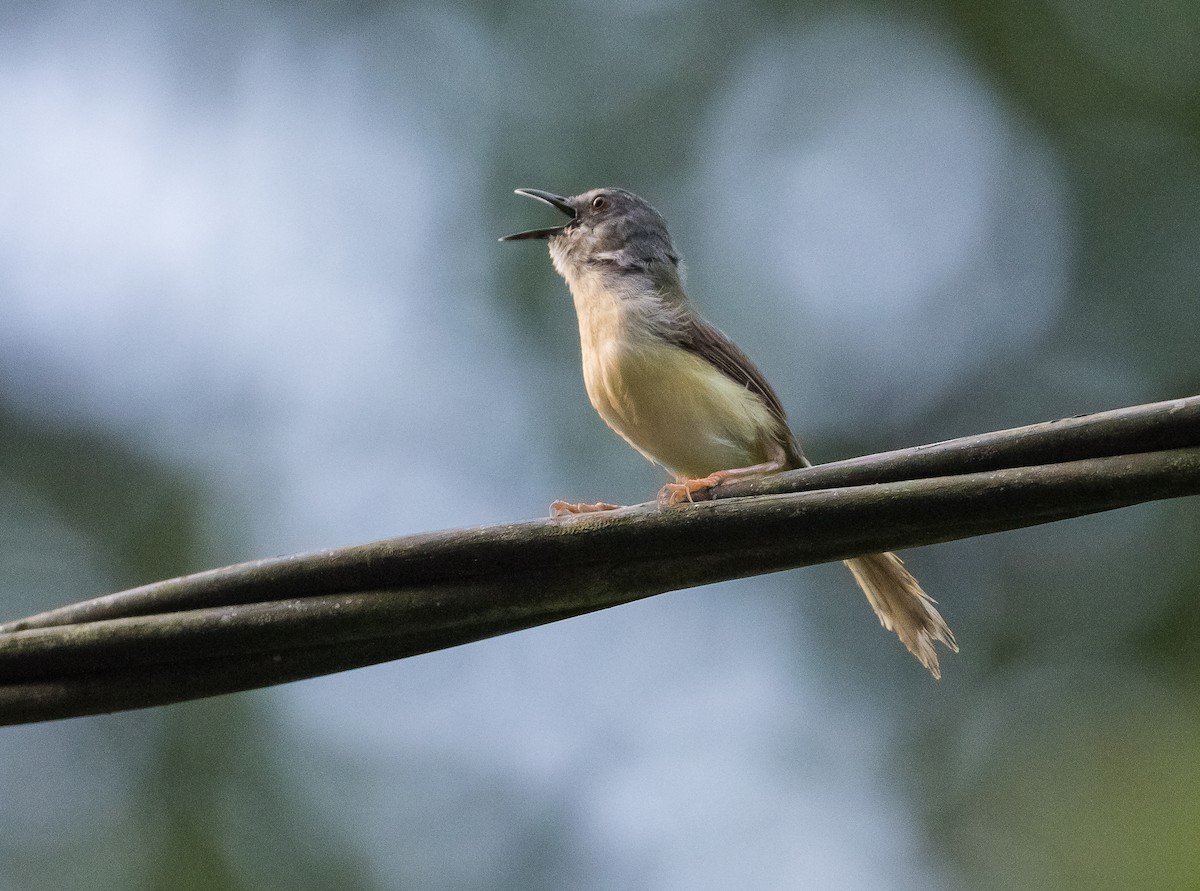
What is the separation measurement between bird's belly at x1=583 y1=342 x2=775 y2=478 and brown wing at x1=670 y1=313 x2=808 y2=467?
0.15ft

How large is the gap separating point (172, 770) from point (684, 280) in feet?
19.7

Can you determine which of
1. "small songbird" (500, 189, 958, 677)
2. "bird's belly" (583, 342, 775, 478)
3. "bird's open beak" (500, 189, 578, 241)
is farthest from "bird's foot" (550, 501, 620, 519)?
"bird's open beak" (500, 189, 578, 241)

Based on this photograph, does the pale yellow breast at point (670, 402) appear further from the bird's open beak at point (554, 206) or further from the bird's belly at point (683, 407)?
the bird's open beak at point (554, 206)

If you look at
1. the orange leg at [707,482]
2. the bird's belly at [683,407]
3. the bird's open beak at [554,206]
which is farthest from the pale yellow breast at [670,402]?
the bird's open beak at [554,206]

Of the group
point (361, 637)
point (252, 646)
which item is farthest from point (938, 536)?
point (252, 646)

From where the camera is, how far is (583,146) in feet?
37.3

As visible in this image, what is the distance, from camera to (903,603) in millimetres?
4344

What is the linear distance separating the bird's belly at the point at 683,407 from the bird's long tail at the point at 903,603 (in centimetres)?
71

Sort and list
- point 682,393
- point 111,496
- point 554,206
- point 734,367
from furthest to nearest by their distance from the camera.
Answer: point 111,496
point 554,206
point 734,367
point 682,393

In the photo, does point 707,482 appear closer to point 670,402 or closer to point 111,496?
point 670,402

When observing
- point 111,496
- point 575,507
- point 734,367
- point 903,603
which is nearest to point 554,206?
point 734,367

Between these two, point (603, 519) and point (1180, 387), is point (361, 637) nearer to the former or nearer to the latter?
point (603, 519)

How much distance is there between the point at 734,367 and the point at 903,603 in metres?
1.17

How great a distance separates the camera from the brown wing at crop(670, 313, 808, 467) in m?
4.92
